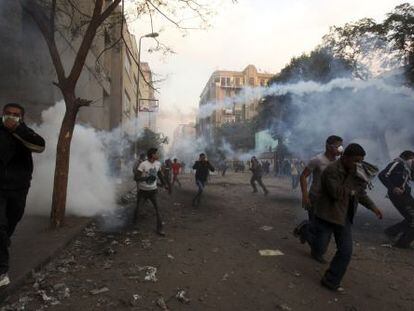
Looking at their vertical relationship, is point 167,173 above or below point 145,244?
above

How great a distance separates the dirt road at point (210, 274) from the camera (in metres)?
4.65

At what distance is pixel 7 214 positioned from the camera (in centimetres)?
454

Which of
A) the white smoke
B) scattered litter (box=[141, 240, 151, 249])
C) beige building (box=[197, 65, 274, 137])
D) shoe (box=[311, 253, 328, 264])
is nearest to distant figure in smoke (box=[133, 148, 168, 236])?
scattered litter (box=[141, 240, 151, 249])

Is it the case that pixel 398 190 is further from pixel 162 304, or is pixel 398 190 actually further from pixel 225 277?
pixel 162 304

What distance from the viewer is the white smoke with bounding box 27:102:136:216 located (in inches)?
392

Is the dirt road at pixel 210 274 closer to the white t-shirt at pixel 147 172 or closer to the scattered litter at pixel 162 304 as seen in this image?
the scattered litter at pixel 162 304

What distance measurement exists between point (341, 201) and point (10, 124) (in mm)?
3616

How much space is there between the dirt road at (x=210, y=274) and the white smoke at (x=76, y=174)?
1822 mm

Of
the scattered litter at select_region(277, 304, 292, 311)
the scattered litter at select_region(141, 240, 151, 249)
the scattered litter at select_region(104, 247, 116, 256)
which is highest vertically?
the scattered litter at select_region(277, 304, 292, 311)

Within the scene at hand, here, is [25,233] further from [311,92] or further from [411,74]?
[311,92]

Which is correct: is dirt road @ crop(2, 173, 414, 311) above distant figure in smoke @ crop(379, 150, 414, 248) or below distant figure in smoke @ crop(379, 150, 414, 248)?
below

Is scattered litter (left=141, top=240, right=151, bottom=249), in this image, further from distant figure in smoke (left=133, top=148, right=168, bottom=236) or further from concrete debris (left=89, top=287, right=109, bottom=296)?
concrete debris (left=89, top=287, right=109, bottom=296)

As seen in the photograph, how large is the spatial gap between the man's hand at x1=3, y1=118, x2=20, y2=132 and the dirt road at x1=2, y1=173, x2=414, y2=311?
1715mm

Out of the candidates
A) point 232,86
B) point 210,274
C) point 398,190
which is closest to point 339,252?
point 210,274
